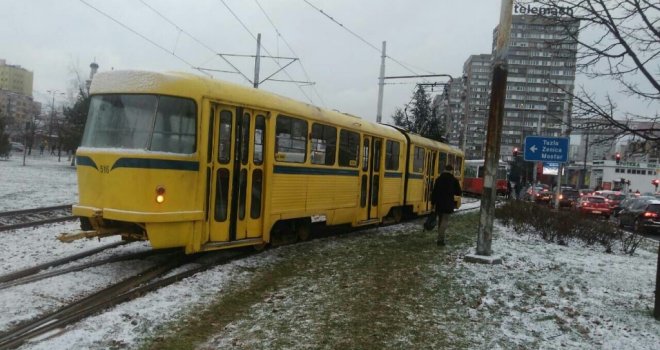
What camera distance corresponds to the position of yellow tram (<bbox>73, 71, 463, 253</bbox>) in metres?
7.52

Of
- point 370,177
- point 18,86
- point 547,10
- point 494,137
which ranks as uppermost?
point 18,86

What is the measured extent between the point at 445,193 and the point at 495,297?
476 cm

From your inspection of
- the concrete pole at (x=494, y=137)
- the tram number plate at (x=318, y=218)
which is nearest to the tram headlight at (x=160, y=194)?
the tram number plate at (x=318, y=218)

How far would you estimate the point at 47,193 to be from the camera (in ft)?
62.4

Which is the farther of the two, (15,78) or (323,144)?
(15,78)

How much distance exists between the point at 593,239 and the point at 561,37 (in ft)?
22.4

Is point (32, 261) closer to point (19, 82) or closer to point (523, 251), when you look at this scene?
point (523, 251)

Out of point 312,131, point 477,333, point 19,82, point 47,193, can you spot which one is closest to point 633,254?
point 312,131

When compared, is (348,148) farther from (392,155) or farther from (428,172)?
(428,172)

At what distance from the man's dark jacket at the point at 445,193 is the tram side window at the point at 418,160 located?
4.89 metres

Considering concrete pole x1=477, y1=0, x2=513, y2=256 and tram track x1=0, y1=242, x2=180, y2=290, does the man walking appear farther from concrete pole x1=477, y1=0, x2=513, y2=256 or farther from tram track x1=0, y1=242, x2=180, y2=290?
tram track x1=0, y1=242, x2=180, y2=290

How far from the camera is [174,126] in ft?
25.6

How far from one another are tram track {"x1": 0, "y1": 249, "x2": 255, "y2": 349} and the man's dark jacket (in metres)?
4.25

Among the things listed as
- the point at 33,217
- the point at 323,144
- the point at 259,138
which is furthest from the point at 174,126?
the point at 33,217
